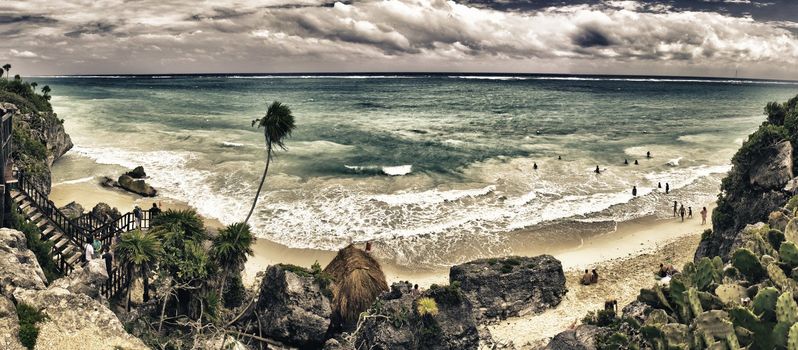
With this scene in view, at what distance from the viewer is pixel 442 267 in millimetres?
33219

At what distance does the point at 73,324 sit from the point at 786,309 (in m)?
17.6

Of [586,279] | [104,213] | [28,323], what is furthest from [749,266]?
[104,213]

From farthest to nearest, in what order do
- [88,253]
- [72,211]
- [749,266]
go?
[72,211]
[88,253]
[749,266]

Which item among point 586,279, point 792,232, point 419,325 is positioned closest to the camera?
point 792,232

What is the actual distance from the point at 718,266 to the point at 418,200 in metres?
32.8

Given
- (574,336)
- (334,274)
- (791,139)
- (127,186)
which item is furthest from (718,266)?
(127,186)

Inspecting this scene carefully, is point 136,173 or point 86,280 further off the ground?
point 86,280

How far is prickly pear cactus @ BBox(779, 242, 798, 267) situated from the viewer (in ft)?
45.1

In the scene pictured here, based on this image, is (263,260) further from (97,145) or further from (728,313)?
(97,145)

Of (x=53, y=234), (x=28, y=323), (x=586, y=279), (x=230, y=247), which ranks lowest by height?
(x=586, y=279)

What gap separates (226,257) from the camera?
2180 centimetres

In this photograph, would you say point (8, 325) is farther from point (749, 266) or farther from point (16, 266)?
point (749, 266)

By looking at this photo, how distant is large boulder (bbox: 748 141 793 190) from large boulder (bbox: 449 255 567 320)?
35.5 feet

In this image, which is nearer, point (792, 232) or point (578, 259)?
point (792, 232)
